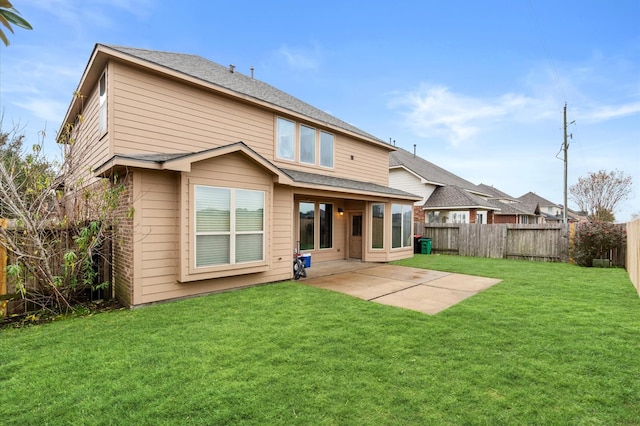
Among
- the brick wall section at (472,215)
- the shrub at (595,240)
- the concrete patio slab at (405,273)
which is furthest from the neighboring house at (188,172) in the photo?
the brick wall section at (472,215)

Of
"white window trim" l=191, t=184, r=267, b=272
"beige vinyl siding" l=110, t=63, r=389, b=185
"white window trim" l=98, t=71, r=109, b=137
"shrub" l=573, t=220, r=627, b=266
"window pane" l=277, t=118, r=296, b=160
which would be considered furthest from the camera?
"shrub" l=573, t=220, r=627, b=266

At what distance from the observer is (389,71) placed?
58.6 feet

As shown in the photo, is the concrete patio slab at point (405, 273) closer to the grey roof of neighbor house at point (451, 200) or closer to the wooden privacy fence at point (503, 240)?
the wooden privacy fence at point (503, 240)

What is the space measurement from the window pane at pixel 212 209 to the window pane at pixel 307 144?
430cm

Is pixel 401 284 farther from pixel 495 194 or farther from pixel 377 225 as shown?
pixel 495 194

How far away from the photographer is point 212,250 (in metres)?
6.33

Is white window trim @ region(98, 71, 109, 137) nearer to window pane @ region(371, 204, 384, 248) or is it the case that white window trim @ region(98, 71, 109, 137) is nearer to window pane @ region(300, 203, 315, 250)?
window pane @ region(300, 203, 315, 250)

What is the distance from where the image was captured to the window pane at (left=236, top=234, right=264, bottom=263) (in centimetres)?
674

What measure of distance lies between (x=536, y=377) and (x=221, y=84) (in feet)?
28.6

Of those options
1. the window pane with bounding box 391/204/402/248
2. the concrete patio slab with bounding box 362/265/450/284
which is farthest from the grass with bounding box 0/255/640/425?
the window pane with bounding box 391/204/402/248

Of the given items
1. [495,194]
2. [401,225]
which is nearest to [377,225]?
[401,225]

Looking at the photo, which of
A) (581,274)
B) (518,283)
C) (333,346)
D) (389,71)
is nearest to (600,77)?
(389,71)

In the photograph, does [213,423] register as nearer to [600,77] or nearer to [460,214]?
[460,214]

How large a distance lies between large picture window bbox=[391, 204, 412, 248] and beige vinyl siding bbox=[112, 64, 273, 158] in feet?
20.5
